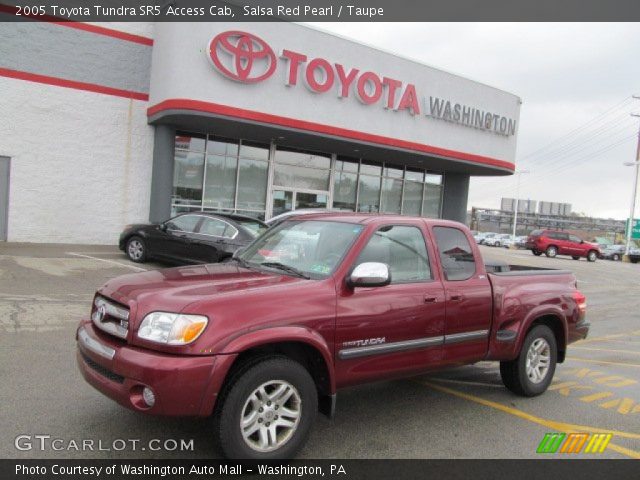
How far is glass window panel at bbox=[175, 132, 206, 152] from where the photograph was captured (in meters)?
16.8

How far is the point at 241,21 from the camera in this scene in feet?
48.7

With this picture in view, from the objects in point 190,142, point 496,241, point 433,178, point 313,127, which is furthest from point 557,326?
point 496,241

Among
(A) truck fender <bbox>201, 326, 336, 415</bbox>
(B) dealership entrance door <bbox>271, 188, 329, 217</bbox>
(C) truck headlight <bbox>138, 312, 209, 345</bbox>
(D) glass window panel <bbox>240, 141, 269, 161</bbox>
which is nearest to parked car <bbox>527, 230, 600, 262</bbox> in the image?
(B) dealership entrance door <bbox>271, 188, 329, 217</bbox>

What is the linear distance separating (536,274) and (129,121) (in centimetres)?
1392

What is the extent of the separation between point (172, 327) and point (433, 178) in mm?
21577

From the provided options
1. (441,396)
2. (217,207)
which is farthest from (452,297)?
(217,207)

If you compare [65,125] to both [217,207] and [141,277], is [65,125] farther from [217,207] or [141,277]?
→ [141,277]

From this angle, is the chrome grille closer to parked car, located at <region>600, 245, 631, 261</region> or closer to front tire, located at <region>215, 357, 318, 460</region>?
front tire, located at <region>215, 357, 318, 460</region>

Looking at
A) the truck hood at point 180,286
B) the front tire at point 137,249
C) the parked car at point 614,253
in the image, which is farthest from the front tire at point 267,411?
the parked car at point 614,253

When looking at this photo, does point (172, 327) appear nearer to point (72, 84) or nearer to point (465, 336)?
point (465, 336)

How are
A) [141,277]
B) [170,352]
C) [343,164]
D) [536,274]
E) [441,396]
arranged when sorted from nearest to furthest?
[170,352] → [141,277] → [441,396] → [536,274] → [343,164]

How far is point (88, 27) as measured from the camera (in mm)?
15383

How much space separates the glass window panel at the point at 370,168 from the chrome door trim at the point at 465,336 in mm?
16769

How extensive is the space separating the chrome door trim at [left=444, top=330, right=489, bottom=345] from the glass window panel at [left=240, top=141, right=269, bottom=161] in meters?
14.3
